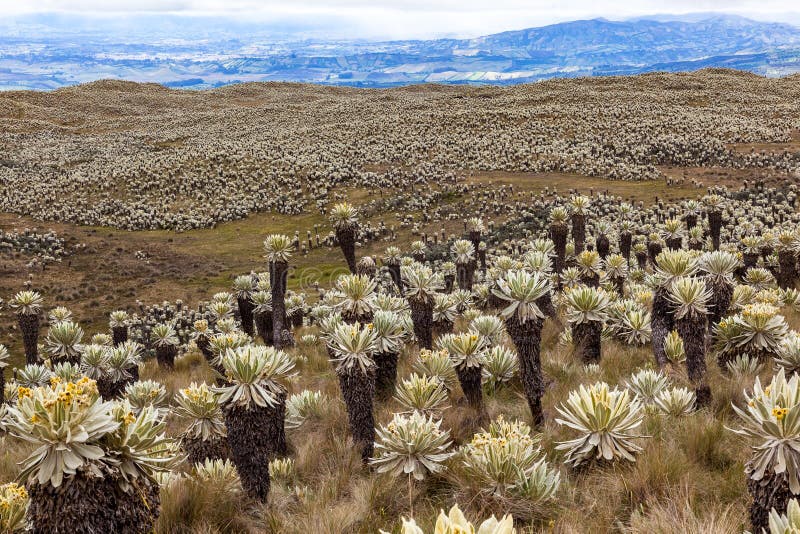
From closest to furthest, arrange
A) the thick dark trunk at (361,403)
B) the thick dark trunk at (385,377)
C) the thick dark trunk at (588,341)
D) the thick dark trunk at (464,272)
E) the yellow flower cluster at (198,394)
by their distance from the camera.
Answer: the thick dark trunk at (361,403) → the yellow flower cluster at (198,394) → the thick dark trunk at (385,377) → the thick dark trunk at (588,341) → the thick dark trunk at (464,272)

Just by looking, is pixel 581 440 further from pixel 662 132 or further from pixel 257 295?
pixel 662 132

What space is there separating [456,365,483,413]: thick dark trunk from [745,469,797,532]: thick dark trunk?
318 cm

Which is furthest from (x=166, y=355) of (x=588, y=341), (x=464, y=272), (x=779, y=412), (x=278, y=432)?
(x=779, y=412)

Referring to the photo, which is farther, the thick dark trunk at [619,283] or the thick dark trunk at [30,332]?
the thick dark trunk at [619,283]

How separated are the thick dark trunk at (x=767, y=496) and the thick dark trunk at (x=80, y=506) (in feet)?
12.9

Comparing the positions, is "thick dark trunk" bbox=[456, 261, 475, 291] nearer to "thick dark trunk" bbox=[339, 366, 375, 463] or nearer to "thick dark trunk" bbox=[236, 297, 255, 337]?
"thick dark trunk" bbox=[236, 297, 255, 337]

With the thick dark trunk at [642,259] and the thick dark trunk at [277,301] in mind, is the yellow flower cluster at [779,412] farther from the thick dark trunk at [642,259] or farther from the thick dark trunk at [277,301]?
the thick dark trunk at [642,259]

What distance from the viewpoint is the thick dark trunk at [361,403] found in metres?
5.38

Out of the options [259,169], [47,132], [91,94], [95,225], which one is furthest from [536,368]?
[91,94]

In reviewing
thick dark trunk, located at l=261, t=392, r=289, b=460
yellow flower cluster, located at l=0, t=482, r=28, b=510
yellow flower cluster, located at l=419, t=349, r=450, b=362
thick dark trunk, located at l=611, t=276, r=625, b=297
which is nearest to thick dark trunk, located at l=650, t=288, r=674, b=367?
yellow flower cluster, located at l=419, t=349, r=450, b=362

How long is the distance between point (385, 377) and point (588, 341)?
314cm

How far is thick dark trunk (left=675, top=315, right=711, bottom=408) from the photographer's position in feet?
18.8

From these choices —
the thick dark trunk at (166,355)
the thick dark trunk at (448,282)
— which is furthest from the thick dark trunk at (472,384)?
the thick dark trunk at (448,282)

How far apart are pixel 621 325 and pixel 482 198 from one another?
25660 mm
